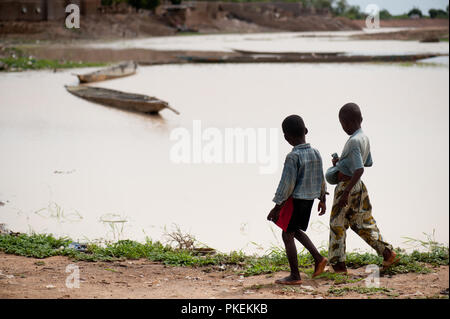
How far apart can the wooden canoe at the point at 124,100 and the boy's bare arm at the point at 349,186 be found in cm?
700

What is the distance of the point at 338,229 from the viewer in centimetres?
344

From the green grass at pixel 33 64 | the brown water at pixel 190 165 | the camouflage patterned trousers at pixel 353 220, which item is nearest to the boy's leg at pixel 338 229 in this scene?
the camouflage patterned trousers at pixel 353 220

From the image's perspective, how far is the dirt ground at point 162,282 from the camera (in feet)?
10.4

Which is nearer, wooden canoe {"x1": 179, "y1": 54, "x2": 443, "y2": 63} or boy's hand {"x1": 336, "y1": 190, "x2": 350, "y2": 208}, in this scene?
boy's hand {"x1": 336, "y1": 190, "x2": 350, "y2": 208}

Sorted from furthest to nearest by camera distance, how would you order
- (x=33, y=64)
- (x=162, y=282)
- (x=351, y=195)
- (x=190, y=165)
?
(x=33, y=64), (x=190, y=165), (x=162, y=282), (x=351, y=195)

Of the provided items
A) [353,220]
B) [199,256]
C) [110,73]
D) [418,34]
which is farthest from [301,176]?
[418,34]

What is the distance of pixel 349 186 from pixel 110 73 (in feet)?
42.2

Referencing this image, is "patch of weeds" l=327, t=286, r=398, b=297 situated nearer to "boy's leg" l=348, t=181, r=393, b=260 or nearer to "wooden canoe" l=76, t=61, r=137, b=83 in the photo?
"boy's leg" l=348, t=181, r=393, b=260

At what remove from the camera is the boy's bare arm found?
3234 mm

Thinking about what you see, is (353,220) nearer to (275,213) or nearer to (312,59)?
(275,213)

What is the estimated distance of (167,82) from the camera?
1559cm

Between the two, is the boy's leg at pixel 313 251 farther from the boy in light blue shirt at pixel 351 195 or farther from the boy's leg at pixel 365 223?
the boy's leg at pixel 365 223

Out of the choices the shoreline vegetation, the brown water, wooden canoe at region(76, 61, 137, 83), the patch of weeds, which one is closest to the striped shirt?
the patch of weeds

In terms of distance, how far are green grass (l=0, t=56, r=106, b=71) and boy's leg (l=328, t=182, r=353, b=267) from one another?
7397 mm
